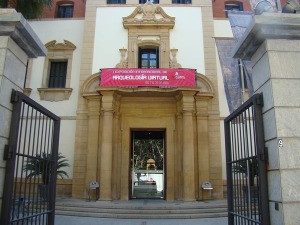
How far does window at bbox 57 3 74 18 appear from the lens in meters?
19.4

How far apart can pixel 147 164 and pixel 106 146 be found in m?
Result: 3.10

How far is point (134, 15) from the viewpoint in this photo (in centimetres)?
1641

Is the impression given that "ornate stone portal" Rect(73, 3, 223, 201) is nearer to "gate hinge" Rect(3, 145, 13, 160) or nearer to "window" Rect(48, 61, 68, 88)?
"window" Rect(48, 61, 68, 88)

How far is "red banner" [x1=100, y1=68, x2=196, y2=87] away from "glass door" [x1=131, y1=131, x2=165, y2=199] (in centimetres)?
306

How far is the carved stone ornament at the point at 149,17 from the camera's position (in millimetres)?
16156

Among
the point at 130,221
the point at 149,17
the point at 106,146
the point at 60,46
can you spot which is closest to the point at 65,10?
the point at 60,46

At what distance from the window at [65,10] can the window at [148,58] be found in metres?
6.08

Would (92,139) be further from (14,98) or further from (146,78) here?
(14,98)

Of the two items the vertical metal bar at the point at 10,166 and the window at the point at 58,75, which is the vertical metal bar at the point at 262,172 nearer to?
the vertical metal bar at the point at 10,166

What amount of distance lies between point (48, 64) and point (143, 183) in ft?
26.2

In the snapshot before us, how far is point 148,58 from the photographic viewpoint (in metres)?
16.5

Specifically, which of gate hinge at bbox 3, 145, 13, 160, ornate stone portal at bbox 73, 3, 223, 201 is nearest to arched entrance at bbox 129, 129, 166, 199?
ornate stone portal at bbox 73, 3, 223, 201

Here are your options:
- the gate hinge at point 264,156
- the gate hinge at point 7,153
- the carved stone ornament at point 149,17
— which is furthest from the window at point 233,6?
the gate hinge at point 7,153

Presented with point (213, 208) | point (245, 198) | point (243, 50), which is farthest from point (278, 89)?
point (213, 208)
